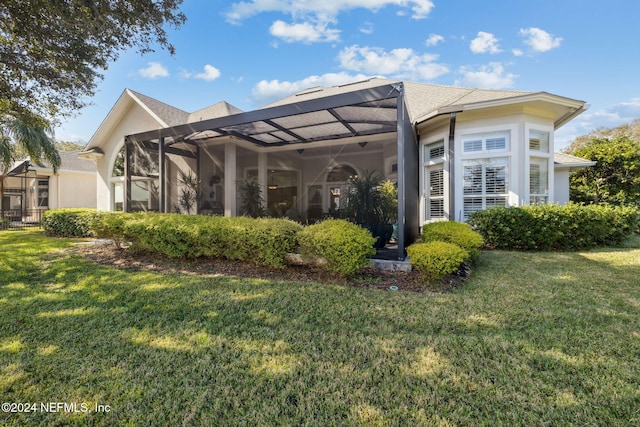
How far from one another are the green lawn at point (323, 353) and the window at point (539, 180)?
3766 mm

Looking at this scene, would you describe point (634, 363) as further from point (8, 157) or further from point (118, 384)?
point (8, 157)

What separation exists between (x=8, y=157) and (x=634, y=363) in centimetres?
2099

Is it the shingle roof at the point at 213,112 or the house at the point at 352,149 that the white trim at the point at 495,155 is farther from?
the shingle roof at the point at 213,112

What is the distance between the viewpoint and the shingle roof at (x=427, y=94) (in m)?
8.47

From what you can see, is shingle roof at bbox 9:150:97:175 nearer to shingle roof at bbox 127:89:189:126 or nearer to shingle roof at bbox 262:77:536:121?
shingle roof at bbox 127:89:189:126

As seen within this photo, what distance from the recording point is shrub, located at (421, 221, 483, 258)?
5.40 m

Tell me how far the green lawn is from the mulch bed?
1.19ft

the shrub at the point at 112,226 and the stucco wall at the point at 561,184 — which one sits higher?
the stucco wall at the point at 561,184

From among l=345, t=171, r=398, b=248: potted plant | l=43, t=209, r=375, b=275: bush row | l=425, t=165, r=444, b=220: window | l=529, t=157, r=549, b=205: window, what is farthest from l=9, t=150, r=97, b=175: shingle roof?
l=529, t=157, r=549, b=205: window

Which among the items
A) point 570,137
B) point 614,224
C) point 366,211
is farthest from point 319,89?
point 570,137

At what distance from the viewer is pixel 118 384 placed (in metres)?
2.19

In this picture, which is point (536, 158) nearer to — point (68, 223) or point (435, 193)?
point (435, 193)

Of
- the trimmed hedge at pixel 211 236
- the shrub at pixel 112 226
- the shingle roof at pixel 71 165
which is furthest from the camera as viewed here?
the shingle roof at pixel 71 165

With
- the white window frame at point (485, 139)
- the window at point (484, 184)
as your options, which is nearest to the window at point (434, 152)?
the white window frame at point (485, 139)
